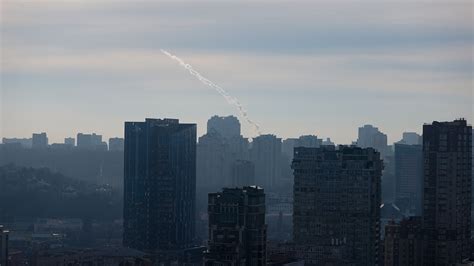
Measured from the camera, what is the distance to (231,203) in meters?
17.4

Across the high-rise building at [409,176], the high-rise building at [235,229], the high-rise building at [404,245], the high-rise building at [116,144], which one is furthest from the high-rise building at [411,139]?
the high-rise building at [235,229]

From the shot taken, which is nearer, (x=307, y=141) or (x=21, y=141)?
(x=21, y=141)

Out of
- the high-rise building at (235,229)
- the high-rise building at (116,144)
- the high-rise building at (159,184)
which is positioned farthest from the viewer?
the high-rise building at (116,144)

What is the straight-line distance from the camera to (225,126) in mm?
33531

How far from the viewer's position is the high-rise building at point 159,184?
28.7 m

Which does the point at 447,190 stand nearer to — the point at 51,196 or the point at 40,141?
the point at 40,141

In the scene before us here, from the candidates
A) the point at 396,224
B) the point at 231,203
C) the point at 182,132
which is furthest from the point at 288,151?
the point at 231,203

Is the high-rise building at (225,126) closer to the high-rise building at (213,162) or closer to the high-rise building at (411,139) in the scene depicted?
the high-rise building at (213,162)

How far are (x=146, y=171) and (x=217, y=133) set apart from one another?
4.38 metres

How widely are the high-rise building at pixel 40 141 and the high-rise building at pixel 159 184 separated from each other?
1800 millimetres

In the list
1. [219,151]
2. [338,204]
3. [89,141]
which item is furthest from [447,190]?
[89,141]

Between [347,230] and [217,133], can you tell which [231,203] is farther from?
[217,133]

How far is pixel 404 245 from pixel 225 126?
34.3 ft

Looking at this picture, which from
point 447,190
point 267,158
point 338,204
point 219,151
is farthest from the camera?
point 267,158
